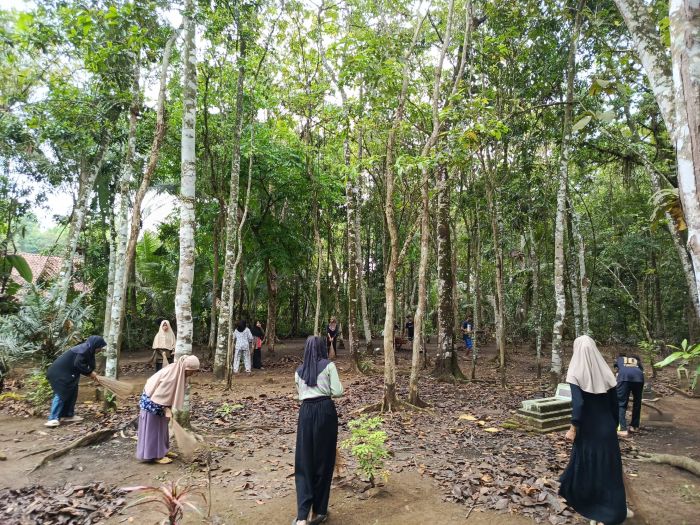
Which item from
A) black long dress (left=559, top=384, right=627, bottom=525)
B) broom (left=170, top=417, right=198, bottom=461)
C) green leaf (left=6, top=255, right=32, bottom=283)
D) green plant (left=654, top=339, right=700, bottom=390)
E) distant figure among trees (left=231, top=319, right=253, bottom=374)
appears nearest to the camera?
green leaf (left=6, top=255, right=32, bottom=283)

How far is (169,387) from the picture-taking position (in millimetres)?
5727

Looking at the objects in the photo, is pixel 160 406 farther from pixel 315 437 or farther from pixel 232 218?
pixel 232 218

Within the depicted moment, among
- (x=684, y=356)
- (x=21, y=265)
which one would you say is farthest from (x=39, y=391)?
(x=684, y=356)

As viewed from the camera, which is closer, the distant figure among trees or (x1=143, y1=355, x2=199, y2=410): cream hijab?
(x1=143, y1=355, x2=199, y2=410): cream hijab

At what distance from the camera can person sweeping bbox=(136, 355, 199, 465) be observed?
572cm

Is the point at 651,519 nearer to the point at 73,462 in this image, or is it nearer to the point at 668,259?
the point at 73,462

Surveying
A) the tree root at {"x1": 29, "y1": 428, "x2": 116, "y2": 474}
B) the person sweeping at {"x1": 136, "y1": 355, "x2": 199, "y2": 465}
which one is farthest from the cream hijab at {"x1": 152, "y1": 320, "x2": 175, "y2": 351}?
the person sweeping at {"x1": 136, "y1": 355, "x2": 199, "y2": 465}

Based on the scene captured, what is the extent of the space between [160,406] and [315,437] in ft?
9.18

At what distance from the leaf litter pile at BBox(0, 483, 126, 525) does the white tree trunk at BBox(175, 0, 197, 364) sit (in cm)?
191

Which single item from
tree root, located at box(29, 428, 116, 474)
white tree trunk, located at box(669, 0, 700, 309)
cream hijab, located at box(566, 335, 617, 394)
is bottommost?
tree root, located at box(29, 428, 116, 474)

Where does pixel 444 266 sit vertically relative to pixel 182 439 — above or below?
above

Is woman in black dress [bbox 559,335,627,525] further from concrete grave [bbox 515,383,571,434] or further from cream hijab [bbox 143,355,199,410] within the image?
cream hijab [bbox 143,355,199,410]

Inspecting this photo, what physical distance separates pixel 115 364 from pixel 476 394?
8289mm

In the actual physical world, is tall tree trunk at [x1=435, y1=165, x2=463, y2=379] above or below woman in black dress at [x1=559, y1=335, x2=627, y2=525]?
above
